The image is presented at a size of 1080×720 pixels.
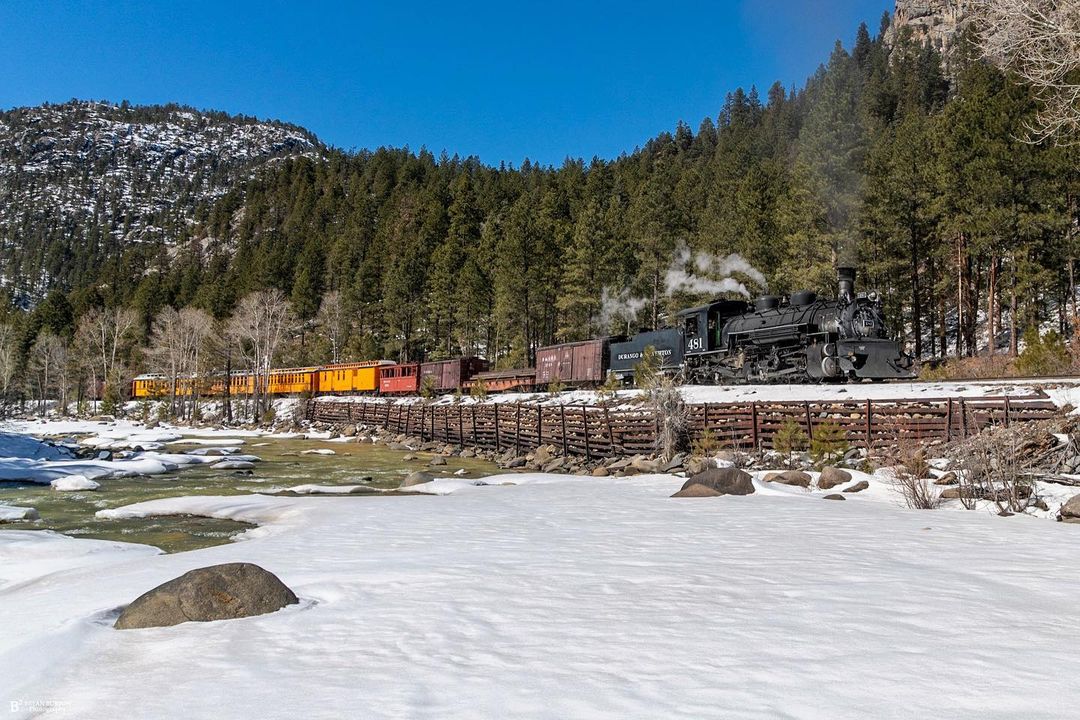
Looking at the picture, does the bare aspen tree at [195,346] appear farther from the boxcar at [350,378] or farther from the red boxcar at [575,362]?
the red boxcar at [575,362]

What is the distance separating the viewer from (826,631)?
3.86 m

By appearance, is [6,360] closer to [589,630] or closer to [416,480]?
[416,480]

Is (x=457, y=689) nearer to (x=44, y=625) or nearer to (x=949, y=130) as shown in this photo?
(x=44, y=625)

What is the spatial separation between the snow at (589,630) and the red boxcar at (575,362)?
27567 millimetres

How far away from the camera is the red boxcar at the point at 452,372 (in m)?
44.5

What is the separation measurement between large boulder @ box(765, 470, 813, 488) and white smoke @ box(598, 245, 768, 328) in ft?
95.0

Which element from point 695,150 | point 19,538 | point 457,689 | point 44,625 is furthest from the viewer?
point 695,150

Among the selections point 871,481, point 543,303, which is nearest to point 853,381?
point 871,481

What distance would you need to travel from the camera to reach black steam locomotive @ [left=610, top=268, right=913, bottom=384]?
2100cm

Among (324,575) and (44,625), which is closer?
(44,625)

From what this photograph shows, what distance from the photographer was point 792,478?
45.2 ft

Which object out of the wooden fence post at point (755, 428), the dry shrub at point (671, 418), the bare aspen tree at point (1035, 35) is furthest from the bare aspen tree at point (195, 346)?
the bare aspen tree at point (1035, 35)

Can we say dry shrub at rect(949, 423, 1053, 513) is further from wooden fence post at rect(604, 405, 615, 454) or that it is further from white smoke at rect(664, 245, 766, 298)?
white smoke at rect(664, 245, 766, 298)

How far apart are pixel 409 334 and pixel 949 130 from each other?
1937 inches
